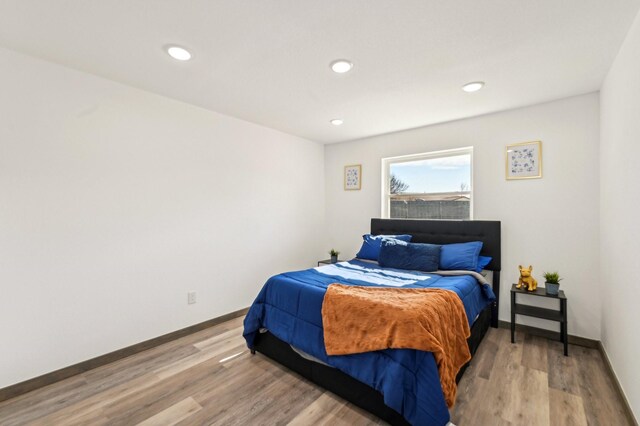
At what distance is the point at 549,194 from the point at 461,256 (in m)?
1.07

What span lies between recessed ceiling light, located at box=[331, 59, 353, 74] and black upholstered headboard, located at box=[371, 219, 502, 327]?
2205 millimetres

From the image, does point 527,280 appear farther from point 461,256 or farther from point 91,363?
point 91,363

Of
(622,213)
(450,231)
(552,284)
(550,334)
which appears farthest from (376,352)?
(550,334)

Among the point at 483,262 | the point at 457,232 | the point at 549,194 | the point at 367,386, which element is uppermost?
the point at 549,194

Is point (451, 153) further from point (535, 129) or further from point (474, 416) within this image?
point (474, 416)

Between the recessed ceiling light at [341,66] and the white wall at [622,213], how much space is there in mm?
1680

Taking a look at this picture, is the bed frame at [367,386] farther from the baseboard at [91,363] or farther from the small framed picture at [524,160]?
the baseboard at [91,363]

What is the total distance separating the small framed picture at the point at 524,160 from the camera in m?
3.02

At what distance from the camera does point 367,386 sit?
Answer: 6.06ft

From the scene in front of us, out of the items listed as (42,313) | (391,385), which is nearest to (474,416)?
(391,385)

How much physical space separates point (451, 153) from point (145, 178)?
11.4ft

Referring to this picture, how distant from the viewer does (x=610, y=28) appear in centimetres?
177

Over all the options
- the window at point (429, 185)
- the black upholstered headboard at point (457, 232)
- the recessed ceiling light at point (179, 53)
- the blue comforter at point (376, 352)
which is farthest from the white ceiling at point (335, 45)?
the blue comforter at point (376, 352)

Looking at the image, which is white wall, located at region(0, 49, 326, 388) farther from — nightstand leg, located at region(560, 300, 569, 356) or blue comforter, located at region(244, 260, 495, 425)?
nightstand leg, located at region(560, 300, 569, 356)
